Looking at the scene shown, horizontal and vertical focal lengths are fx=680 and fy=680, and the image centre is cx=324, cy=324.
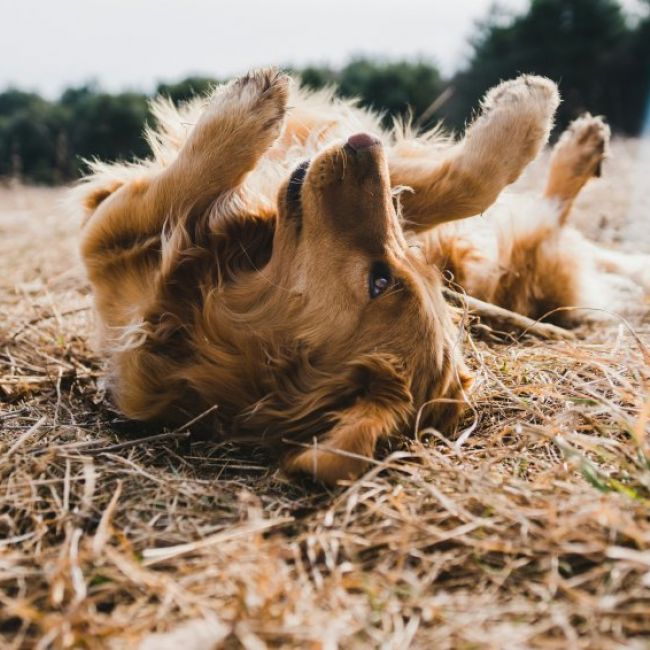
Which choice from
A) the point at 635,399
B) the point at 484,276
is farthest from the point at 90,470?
the point at 484,276

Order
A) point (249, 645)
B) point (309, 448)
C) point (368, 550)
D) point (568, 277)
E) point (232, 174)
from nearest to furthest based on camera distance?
point (249, 645), point (368, 550), point (309, 448), point (232, 174), point (568, 277)

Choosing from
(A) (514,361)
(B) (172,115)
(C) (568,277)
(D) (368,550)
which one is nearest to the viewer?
(D) (368,550)

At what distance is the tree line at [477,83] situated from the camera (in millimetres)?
15375

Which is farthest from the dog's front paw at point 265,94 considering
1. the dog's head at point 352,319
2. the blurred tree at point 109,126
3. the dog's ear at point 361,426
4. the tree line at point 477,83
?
the blurred tree at point 109,126

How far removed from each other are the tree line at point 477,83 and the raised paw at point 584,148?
12243 millimetres

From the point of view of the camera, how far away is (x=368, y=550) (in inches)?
65.1

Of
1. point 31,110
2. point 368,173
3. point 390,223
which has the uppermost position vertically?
point 368,173

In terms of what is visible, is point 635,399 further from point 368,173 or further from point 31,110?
point 31,110

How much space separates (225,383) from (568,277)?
7.40 ft

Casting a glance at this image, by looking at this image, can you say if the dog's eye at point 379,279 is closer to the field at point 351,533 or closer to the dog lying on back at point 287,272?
the dog lying on back at point 287,272

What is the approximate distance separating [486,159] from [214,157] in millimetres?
1144

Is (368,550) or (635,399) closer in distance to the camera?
(368,550)

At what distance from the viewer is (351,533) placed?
172cm

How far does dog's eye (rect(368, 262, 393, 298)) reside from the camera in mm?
2287
